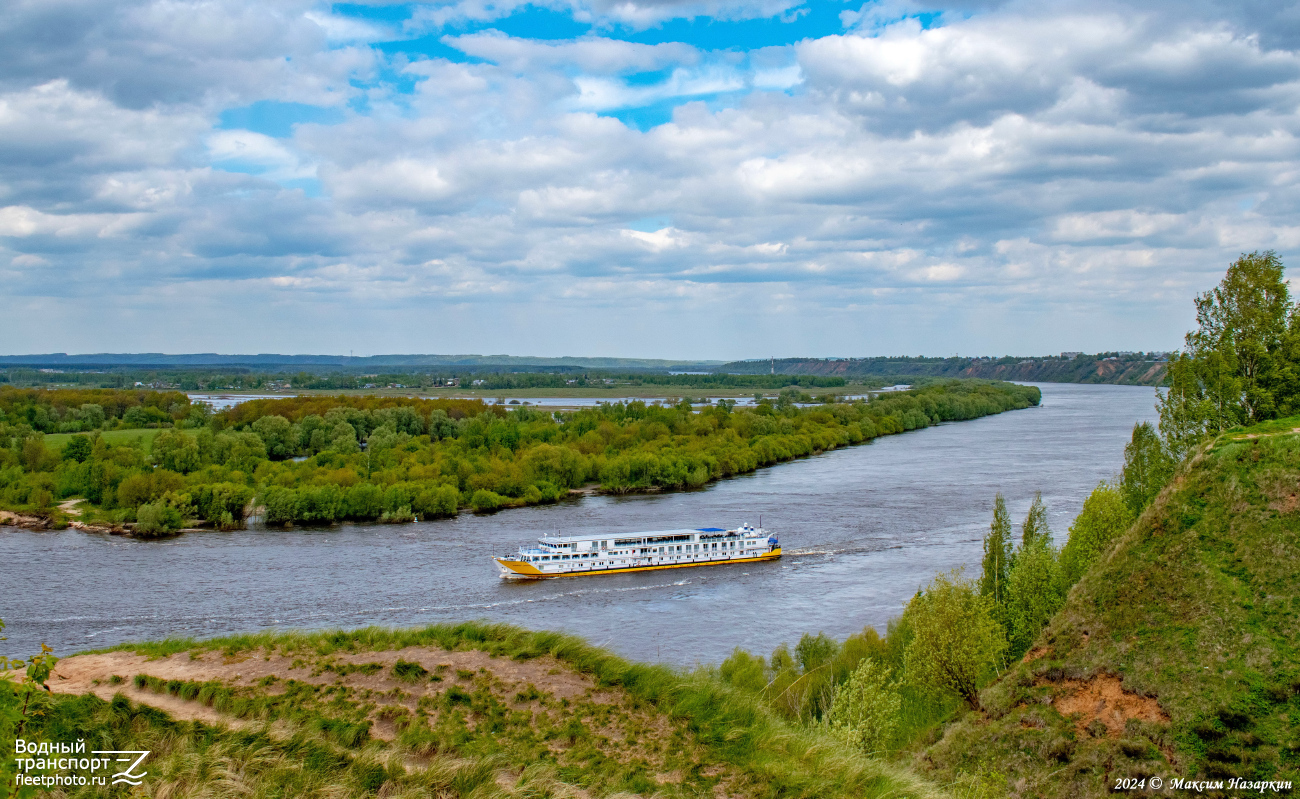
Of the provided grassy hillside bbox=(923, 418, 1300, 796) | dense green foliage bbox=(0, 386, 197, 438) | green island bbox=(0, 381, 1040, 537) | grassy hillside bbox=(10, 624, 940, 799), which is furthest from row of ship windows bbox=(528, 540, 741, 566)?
dense green foliage bbox=(0, 386, 197, 438)

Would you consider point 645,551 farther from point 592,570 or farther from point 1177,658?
point 1177,658

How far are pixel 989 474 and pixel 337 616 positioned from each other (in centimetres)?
4440

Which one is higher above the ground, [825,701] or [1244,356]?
[1244,356]

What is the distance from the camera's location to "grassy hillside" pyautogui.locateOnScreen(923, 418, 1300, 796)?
13.9 m

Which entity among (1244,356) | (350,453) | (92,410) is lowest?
(350,453)

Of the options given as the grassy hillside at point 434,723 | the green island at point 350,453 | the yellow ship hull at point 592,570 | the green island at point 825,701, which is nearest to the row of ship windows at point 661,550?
the yellow ship hull at point 592,570

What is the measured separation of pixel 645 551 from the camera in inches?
1614

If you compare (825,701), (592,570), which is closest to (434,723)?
(825,701)

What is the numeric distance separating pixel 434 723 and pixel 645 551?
29.1 meters

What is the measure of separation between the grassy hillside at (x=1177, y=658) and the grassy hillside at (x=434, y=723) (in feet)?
14.0

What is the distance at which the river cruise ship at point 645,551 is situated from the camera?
A: 1537 inches

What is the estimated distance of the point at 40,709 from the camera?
9.91 metres

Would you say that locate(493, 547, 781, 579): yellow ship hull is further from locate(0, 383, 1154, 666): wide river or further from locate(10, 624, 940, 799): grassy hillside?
locate(10, 624, 940, 799): grassy hillside

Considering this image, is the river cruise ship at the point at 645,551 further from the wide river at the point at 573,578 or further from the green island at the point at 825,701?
the green island at the point at 825,701
